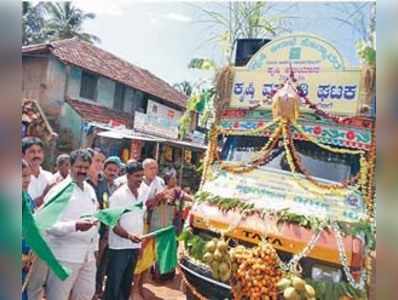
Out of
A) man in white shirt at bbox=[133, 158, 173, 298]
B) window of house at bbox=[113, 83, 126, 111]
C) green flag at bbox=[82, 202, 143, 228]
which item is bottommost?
green flag at bbox=[82, 202, 143, 228]

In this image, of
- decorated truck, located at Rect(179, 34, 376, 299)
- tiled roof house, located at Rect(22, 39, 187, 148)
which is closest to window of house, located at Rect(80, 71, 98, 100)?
tiled roof house, located at Rect(22, 39, 187, 148)

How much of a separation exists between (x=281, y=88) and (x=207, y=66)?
279 mm

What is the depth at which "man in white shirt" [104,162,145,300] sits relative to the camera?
72.4 inches

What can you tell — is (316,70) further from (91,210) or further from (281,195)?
(91,210)

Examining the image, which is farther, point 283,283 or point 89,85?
point 89,85

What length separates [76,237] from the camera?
1.83m

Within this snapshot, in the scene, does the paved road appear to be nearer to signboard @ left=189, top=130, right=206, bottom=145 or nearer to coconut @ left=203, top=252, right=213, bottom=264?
coconut @ left=203, top=252, right=213, bottom=264

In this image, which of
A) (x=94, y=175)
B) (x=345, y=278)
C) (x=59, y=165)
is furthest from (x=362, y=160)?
(x=59, y=165)

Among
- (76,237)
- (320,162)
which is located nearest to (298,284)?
(320,162)

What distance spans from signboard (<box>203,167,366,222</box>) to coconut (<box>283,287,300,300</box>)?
0.26m

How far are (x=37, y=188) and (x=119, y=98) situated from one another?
451 mm

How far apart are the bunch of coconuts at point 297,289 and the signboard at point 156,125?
0.66 m

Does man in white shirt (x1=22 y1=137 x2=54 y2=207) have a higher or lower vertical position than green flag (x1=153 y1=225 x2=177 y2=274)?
higher

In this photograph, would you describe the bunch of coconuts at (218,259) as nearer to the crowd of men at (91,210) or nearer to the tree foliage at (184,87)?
the crowd of men at (91,210)
